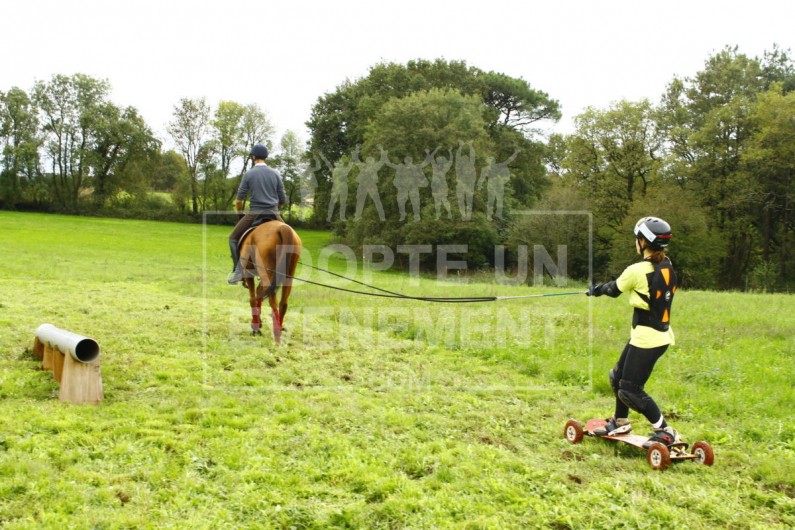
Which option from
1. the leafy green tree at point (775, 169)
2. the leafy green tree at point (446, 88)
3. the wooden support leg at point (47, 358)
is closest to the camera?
the wooden support leg at point (47, 358)

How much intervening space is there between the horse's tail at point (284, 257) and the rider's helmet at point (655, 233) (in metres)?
6.21

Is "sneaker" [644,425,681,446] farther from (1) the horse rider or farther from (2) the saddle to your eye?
(2) the saddle

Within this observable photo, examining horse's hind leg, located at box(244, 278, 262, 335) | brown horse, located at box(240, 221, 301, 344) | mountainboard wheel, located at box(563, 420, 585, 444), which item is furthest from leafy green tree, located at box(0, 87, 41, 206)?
mountainboard wheel, located at box(563, 420, 585, 444)

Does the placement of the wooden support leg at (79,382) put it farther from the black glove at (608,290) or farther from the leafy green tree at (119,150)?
the leafy green tree at (119,150)

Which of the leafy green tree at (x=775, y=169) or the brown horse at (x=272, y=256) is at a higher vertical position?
the leafy green tree at (x=775, y=169)

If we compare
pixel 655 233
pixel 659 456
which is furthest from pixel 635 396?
pixel 655 233

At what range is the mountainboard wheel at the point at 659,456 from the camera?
207 inches

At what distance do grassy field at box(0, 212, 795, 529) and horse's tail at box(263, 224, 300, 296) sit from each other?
45.1 inches

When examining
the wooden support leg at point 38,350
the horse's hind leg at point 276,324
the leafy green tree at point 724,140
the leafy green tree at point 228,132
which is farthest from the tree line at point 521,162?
the wooden support leg at point 38,350

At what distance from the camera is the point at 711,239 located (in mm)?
35344

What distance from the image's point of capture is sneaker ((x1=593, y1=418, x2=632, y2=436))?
5914 millimetres

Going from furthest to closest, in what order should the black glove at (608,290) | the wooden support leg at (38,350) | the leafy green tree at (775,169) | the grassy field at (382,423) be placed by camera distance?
1. the leafy green tree at (775,169)
2. the wooden support leg at (38,350)
3. the black glove at (608,290)
4. the grassy field at (382,423)

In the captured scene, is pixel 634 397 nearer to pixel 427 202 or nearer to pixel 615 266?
pixel 427 202

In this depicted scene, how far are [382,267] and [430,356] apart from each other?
88.5ft
